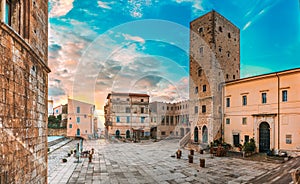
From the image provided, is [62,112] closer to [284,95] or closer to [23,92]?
[284,95]

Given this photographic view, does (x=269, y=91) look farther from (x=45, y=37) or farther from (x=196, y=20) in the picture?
(x=45, y=37)

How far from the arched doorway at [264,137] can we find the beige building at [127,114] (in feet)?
73.2

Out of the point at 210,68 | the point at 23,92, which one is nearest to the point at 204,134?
the point at 210,68

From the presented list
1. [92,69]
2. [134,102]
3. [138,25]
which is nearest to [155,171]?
[92,69]

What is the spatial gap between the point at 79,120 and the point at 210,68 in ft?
88.0

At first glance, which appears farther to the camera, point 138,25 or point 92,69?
point 138,25

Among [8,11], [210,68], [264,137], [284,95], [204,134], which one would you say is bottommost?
[204,134]

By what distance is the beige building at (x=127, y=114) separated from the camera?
3966 centimetres

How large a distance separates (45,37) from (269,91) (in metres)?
19.6

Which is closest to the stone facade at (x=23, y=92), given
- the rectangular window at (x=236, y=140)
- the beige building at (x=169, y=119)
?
the rectangular window at (x=236, y=140)

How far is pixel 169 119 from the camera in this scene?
48.2 meters

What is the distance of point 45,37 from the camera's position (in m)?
7.21

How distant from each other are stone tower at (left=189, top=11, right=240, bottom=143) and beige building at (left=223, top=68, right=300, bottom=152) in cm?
159

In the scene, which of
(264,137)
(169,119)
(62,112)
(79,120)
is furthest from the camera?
(169,119)
